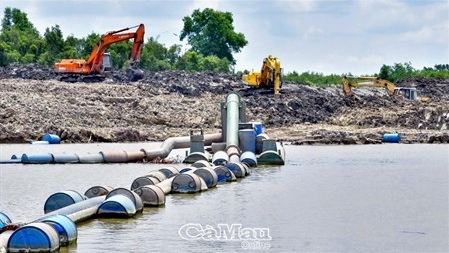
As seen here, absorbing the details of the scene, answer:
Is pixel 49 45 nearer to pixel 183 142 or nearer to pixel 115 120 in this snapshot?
pixel 115 120

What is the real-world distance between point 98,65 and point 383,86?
19.5m

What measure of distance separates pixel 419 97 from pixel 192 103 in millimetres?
19799

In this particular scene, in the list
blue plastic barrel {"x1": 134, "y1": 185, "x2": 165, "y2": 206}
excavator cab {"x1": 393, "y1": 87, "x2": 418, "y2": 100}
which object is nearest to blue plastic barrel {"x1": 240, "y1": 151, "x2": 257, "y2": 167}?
blue plastic barrel {"x1": 134, "y1": 185, "x2": 165, "y2": 206}

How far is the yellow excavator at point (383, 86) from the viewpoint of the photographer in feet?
246

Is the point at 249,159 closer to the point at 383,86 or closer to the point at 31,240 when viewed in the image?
the point at 31,240

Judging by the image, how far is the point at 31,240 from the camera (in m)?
17.4

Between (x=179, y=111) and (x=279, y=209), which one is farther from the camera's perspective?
Answer: (x=179, y=111)

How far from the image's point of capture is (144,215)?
2331 centimetres

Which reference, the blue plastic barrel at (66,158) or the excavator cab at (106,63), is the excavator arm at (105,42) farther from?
the blue plastic barrel at (66,158)

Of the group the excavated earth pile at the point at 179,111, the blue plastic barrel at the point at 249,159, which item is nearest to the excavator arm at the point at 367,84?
the excavated earth pile at the point at 179,111

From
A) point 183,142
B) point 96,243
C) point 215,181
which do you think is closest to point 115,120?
point 183,142

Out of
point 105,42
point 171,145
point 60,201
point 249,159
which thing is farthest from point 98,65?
point 60,201

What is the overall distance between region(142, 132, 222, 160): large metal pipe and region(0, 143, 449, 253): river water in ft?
4.16

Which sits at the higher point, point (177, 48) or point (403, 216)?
point (177, 48)
